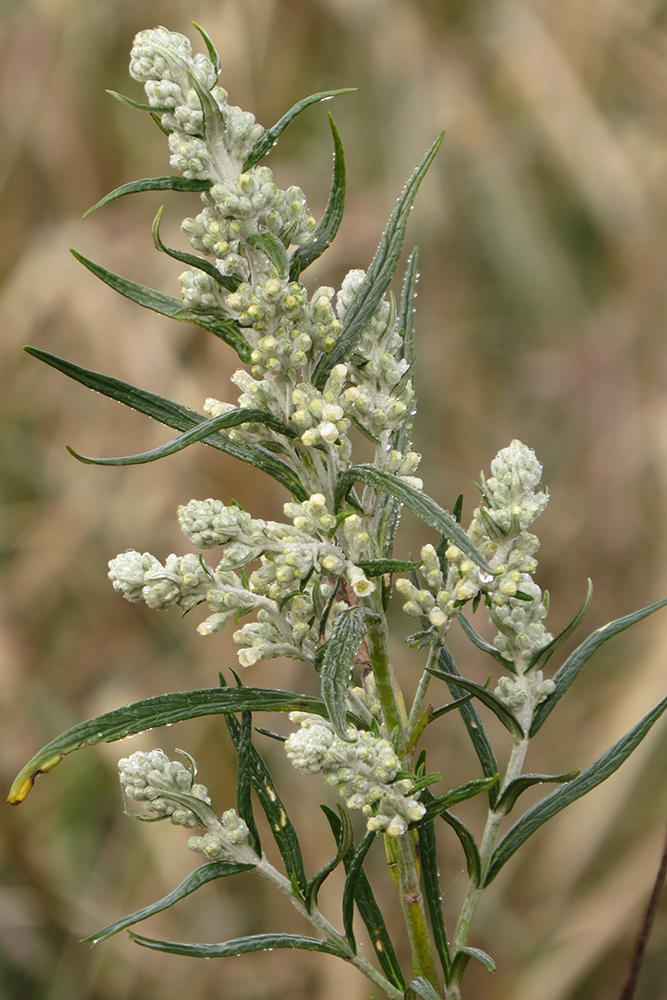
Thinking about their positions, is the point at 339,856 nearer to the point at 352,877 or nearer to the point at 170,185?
the point at 352,877

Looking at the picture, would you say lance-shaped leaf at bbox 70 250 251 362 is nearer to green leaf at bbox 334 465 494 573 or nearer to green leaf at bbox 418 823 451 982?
green leaf at bbox 334 465 494 573

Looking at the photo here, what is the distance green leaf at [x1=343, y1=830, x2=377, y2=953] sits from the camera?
0.85 m

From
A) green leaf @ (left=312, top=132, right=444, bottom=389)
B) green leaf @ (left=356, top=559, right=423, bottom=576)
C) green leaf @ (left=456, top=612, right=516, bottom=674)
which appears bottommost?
green leaf @ (left=456, top=612, right=516, bottom=674)

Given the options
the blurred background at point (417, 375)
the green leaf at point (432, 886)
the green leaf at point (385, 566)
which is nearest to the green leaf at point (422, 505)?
the green leaf at point (385, 566)

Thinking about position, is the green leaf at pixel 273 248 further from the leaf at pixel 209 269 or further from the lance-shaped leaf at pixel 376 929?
the lance-shaped leaf at pixel 376 929

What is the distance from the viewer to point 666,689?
286cm

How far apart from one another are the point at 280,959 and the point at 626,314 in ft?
8.75

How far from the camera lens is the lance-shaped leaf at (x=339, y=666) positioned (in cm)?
74

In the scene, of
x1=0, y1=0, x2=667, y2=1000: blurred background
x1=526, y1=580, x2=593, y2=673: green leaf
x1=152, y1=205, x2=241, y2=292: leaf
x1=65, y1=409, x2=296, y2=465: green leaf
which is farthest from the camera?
x1=0, y1=0, x2=667, y2=1000: blurred background

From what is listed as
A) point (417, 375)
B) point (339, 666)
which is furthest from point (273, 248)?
point (417, 375)

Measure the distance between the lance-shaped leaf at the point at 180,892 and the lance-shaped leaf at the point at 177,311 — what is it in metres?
0.52

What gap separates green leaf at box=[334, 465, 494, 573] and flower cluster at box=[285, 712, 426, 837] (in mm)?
212

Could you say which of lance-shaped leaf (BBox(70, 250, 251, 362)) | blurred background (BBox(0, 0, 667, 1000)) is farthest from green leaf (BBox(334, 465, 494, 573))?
blurred background (BBox(0, 0, 667, 1000))

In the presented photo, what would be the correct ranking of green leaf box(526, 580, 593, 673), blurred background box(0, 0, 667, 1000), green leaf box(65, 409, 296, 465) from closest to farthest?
green leaf box(65, 409, 296, 465) < green leaf box(526, 580, 593, 673) < blurred background box(0, 0, 667, 1000)
